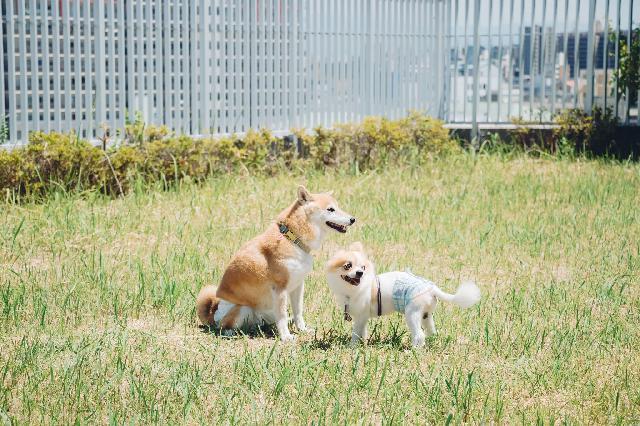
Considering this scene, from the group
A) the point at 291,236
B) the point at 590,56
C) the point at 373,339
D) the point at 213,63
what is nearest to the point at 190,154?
the point at 213,63

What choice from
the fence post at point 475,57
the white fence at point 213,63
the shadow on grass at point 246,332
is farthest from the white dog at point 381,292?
the fence post at point 475,57

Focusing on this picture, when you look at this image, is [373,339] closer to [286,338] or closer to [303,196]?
[286,338]

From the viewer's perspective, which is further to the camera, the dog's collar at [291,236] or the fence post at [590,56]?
the fence post at [590,56]

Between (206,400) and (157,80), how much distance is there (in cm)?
674

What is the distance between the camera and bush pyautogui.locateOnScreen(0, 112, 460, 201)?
9.28 m

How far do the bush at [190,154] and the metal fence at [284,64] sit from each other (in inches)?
18.5

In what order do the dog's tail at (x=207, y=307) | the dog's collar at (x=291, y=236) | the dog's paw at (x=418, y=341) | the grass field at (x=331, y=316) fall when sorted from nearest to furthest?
the grass field at (x=331, y=316), the dog's paw at (x=418, y=341), the dog's collar at (x=291, y=236), the dog's tail at (x=207, y=307)

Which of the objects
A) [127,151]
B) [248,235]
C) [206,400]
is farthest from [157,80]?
[206,400]

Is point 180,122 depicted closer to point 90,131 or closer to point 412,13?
point 90,131

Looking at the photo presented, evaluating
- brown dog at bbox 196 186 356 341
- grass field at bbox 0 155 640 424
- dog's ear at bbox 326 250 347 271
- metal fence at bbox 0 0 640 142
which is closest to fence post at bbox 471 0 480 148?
metal fence at bbox 0 0 640 142

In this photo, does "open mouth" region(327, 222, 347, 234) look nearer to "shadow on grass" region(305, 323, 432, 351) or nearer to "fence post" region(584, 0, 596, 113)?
"shadow on grass" region(305, 323, 432, 351)

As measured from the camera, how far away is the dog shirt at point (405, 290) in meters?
5.29

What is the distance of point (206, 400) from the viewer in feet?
15.3

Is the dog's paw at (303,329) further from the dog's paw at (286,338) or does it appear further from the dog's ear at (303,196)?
the dog's ear at (303,196)
